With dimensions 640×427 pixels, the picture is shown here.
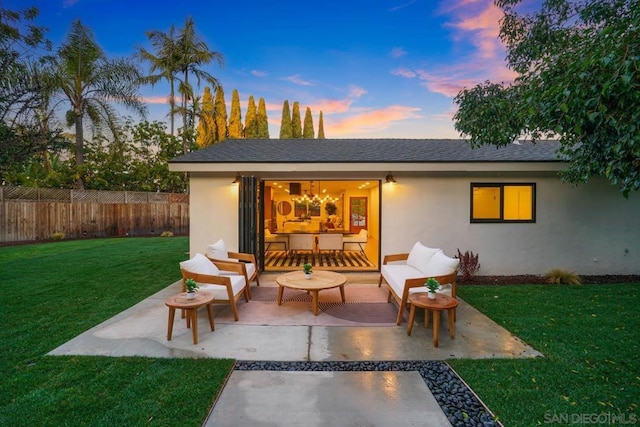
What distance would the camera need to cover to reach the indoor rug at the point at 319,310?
4473 mm

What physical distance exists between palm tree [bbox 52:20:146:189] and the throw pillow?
13.7 meters

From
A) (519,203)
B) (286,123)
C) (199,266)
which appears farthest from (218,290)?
(286,123)

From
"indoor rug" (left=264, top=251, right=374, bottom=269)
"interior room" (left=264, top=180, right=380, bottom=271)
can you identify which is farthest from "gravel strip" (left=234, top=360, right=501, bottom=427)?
"indoor rug" (left=264, top=251, right=374, bottom=269)

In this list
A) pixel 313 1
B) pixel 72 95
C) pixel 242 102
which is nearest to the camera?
pixel 313 1

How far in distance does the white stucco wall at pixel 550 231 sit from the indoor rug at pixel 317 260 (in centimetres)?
260

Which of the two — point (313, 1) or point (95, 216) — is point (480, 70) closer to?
point (313, 1)

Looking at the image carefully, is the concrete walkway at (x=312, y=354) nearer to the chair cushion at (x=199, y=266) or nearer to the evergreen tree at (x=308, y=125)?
the chair cushion at (x=199, y=266)

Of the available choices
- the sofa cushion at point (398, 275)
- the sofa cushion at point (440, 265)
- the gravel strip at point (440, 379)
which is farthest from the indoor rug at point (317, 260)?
the gravel strip at point (440, 379)

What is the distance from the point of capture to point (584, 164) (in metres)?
4.65

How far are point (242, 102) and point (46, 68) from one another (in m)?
20.8

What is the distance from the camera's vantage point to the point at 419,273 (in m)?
5.15

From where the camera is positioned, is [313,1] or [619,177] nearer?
[619,177]

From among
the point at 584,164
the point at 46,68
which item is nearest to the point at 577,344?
the point at 584,164

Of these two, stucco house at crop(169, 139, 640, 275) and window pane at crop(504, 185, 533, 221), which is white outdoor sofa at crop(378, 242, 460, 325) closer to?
stucco house at crop(169, 139, 640, 275)
